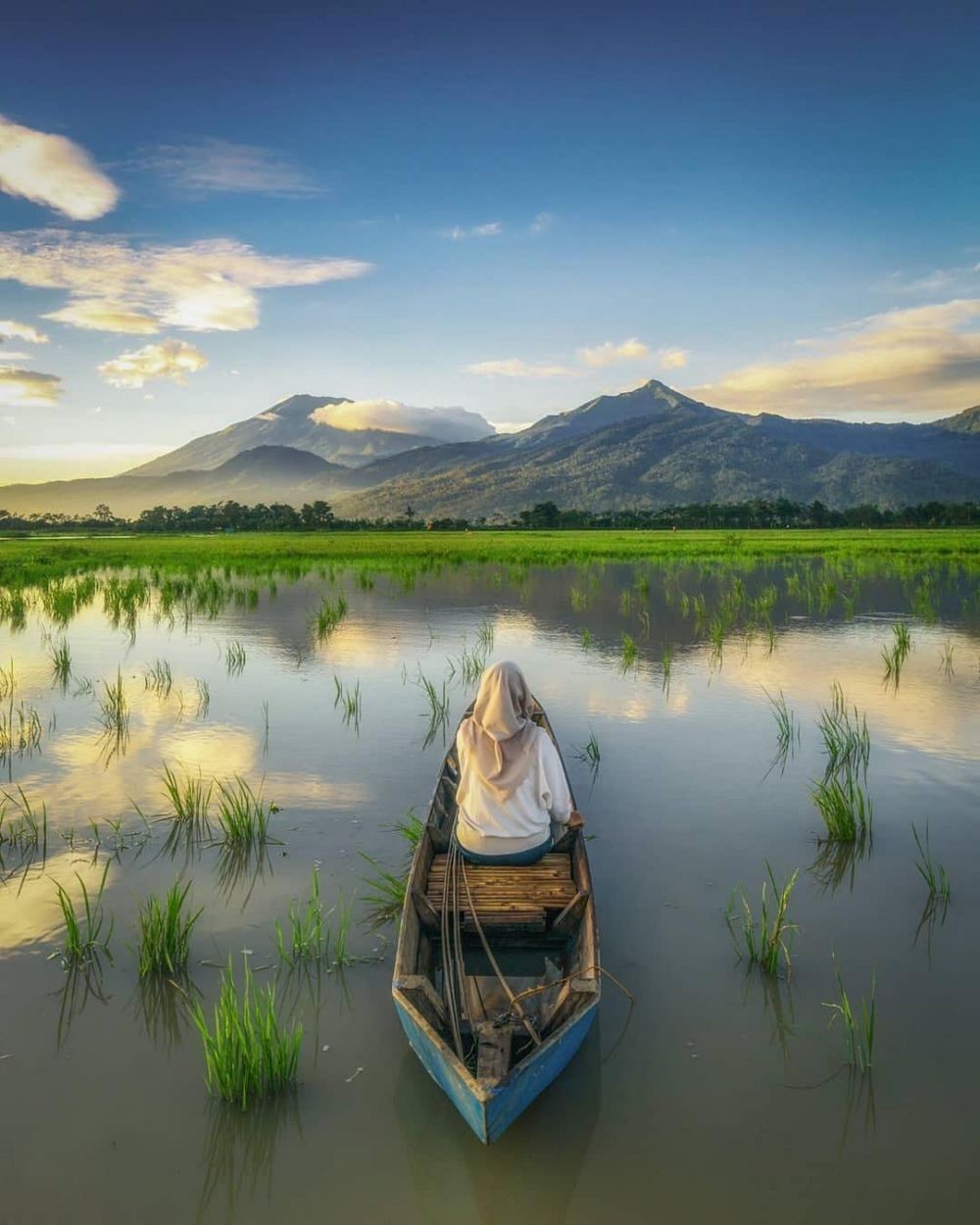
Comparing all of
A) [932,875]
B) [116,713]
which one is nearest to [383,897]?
[932,875]

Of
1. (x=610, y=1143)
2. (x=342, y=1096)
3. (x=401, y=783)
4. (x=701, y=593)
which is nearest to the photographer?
(x=610, y=1143)

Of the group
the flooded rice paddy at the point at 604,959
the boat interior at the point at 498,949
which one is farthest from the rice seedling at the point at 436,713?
the boat interior at the point at 498,949

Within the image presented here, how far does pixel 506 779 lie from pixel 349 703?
6.84 m

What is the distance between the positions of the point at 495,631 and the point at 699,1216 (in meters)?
15.4

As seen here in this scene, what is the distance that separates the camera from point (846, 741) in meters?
10.0

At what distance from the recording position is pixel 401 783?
9055 mm

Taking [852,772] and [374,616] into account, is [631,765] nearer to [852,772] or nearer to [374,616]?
[852,772]

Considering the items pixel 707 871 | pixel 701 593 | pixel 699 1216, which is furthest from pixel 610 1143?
pixel 701 593

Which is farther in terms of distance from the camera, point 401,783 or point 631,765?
point 631,765

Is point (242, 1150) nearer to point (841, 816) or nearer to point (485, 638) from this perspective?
point (841, 816)

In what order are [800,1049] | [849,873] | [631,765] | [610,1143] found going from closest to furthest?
[610,1143], [800,1049], [849,873], [631,765]

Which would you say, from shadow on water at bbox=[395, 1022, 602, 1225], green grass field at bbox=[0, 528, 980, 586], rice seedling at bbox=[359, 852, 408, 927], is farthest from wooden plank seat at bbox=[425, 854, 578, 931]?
green grass field at bbox=[0, 528, 980, 586]

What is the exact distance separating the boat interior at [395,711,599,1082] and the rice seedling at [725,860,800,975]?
1156 millimetres

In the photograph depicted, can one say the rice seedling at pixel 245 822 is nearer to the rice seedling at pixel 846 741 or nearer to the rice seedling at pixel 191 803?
the rice seedling at pixel 191 803
